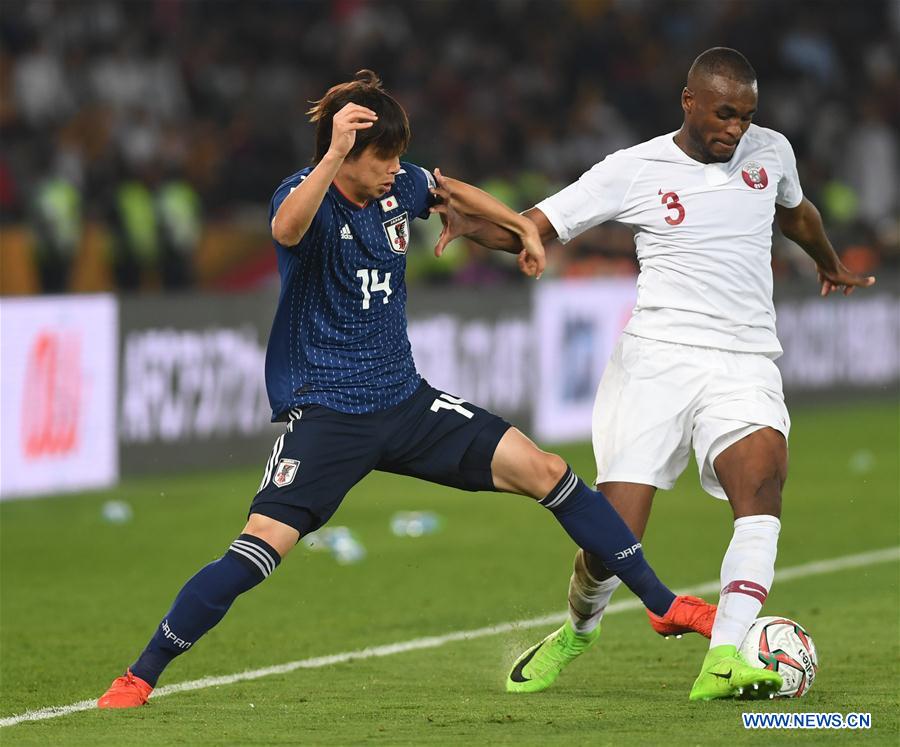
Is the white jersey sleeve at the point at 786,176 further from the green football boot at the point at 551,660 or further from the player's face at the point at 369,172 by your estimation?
the green football boot at the point at 551,660

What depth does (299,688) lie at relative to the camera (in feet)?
21.0

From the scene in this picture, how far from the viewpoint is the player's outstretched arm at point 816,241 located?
6645 mm

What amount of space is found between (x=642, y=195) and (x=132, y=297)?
670 cm

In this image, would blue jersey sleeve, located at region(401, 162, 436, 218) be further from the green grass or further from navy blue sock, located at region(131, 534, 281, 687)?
the green grass

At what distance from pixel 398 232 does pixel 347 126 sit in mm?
542

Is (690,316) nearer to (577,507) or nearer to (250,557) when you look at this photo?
(577,507)

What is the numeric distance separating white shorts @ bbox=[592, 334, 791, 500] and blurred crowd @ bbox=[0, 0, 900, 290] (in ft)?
33.5

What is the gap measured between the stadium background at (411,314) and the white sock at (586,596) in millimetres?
244

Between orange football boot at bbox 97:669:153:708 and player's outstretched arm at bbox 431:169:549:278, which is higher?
player's outstretched arm at bbox 431:169:549:278

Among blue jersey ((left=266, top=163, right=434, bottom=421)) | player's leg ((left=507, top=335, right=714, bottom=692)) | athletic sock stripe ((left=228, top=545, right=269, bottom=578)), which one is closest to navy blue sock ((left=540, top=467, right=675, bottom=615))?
player's leg ((left=507, top=335, right=714, bottom=692))

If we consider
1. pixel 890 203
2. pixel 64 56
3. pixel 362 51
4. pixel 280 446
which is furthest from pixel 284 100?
pixel 280 446

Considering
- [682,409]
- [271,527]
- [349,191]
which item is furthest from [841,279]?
[271,527]

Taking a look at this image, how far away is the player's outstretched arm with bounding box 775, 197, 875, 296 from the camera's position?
21.8ft

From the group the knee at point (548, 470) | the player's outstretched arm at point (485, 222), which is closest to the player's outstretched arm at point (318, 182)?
the player's outstretched arm at point (485, 222)
